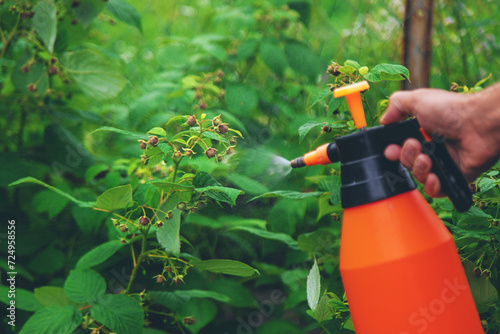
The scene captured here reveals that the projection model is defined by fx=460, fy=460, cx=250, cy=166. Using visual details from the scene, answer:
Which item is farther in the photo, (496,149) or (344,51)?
(344,51)

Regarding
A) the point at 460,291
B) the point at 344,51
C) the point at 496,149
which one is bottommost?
the point at 460,291

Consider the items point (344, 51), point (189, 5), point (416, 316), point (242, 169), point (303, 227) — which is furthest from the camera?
point (189, 5)

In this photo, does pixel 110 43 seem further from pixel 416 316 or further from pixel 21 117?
pixel 416 316

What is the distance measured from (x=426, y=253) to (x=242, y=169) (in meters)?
0.66

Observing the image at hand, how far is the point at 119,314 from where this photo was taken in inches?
34.0

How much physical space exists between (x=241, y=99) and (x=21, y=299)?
2.65 ft

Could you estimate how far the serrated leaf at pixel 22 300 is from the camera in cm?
98

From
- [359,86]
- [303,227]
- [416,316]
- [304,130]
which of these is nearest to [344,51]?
[303,227]

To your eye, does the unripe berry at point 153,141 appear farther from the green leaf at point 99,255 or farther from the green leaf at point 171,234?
the green leaf at point 99,255

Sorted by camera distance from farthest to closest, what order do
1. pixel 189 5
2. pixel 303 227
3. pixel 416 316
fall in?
pixel 189 5 < pixel 303 227 < pixel 416 316

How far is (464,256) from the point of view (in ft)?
3.03

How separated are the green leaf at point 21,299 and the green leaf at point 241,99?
739 mm

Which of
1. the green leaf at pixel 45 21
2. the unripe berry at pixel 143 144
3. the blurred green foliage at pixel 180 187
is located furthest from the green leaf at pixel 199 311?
the green leaf at pixel 45 21

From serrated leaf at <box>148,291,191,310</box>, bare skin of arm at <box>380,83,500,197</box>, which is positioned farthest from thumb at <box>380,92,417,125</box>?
serrated leaf at <box>148,291,191,310</box>
